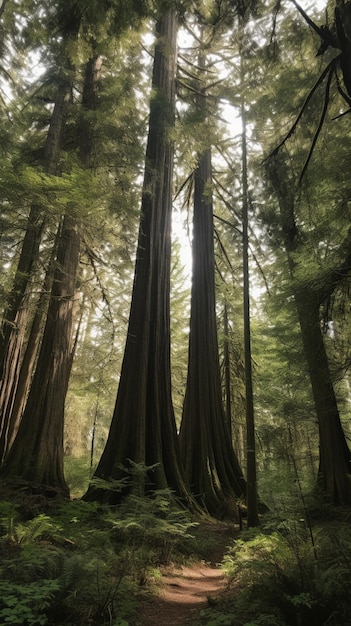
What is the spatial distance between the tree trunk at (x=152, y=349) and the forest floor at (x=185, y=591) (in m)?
1.25

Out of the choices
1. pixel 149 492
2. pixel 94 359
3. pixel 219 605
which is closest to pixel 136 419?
pixel 149 492

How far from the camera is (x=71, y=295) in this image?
7652mm

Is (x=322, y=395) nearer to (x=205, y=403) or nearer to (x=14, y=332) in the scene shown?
(x=205, y=403)

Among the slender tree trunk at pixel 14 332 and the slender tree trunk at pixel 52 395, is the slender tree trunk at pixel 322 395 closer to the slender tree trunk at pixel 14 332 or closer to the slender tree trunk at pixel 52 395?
the slender tree trunk at pixel 52 395

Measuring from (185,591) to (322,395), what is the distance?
6.31 meters

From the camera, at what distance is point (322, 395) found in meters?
8.67

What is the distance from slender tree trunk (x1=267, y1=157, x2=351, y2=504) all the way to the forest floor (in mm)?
4256

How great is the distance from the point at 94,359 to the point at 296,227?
296 inches

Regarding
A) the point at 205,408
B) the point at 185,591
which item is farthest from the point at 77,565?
the point at 205,408

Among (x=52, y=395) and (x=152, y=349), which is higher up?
(x=152, y=349)

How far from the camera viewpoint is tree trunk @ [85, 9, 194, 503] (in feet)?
19.9

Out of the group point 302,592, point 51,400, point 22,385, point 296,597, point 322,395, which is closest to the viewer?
point 296,597

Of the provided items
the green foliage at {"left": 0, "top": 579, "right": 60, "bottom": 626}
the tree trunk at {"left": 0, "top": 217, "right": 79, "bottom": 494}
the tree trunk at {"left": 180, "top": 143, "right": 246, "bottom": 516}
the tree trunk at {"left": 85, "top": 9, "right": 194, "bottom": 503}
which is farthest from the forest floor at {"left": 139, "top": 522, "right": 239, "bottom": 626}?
the tree trunk at {"left": 0, "top": 217, "right": 79, "bottom": 494}

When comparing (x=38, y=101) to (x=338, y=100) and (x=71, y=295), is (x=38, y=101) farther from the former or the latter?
(x=338, y=100)
